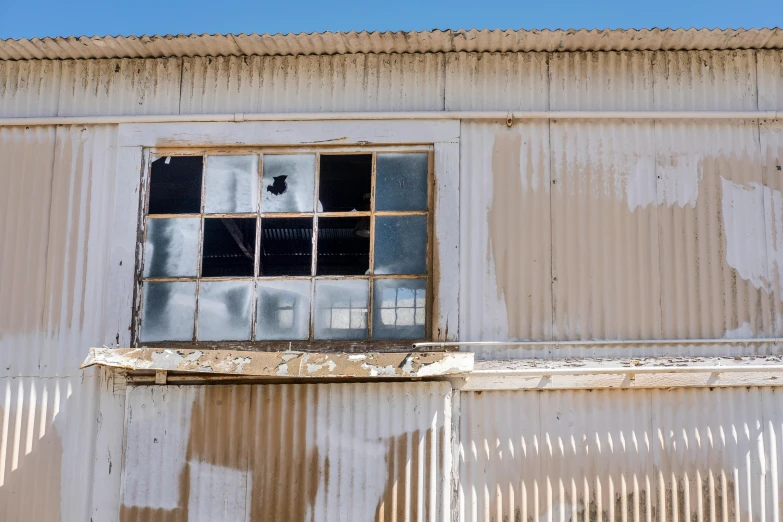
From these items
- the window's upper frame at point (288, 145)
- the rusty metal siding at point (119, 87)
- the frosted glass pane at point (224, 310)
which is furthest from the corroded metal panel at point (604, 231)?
the rusty metal siding at point (119, 87)

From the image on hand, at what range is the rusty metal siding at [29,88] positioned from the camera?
7.44m

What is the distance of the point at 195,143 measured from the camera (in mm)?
7289

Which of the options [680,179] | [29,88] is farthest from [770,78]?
[29,88]

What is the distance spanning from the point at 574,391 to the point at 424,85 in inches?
110

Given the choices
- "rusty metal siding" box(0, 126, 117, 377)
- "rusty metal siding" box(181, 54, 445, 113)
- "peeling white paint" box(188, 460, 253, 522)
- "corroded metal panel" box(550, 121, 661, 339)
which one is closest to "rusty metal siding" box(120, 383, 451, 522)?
"peeling white paint" box(188, 460, 253, 522)

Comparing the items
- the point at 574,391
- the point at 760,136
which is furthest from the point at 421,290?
the point at 760,136

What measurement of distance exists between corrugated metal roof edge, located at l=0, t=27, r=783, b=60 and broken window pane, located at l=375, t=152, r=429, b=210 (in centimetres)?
91

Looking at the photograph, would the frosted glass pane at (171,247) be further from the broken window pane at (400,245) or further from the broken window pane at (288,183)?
the broken window pane at (400,245)

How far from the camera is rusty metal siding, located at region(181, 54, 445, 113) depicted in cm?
725

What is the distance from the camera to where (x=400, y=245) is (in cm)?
707

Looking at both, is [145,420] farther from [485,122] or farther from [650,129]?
[650,129]

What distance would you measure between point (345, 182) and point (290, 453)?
88.8 inches

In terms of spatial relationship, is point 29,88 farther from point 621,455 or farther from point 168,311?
point 621,455

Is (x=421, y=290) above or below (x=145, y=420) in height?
above
